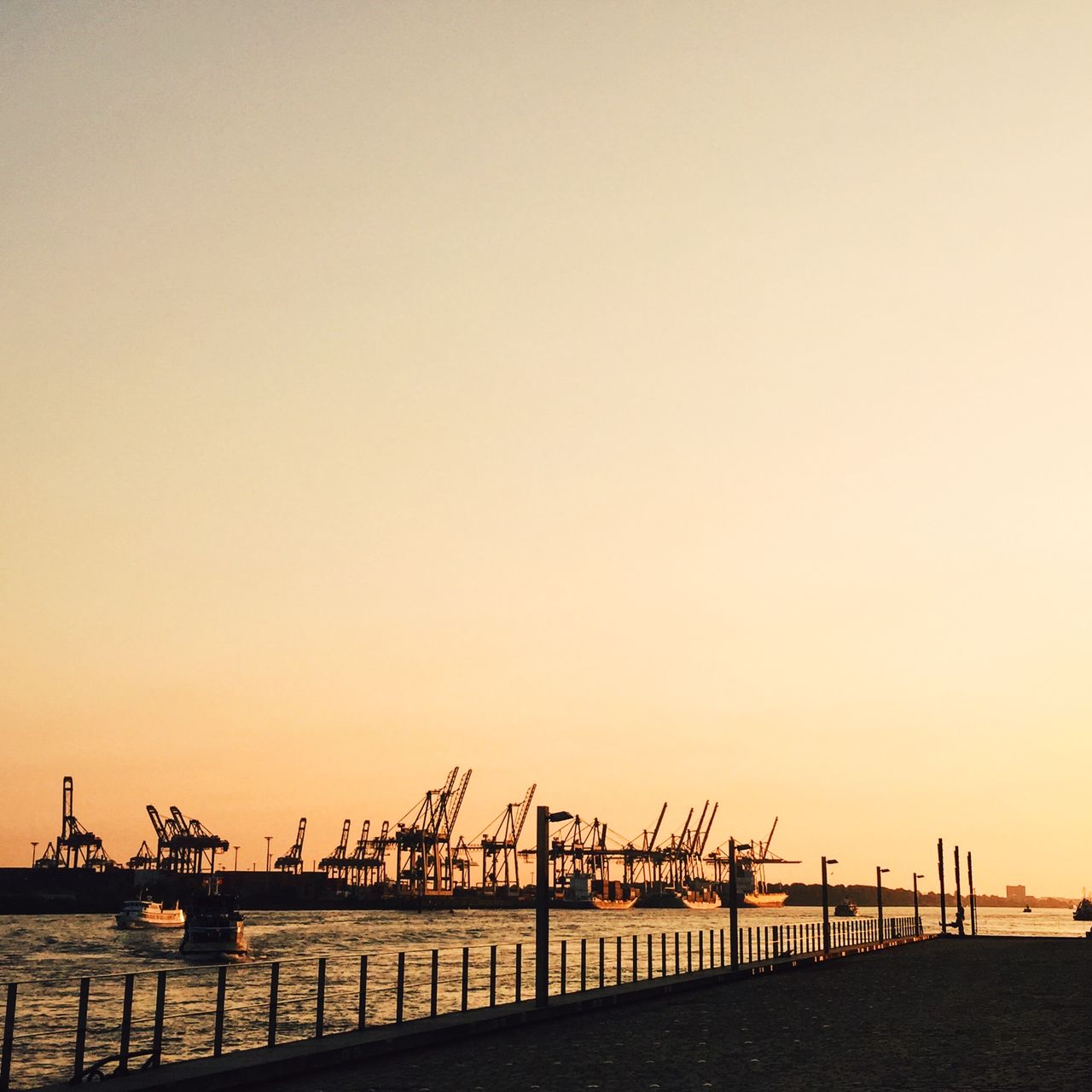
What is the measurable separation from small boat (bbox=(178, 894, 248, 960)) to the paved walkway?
6877 centimetres

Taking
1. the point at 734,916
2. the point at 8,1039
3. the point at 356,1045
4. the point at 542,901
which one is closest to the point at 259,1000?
the point at 734,916

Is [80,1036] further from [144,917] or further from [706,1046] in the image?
[144,917]

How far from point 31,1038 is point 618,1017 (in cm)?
2388

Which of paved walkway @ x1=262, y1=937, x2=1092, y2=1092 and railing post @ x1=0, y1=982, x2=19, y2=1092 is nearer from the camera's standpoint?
railing post @ x1=0, y1=982, x2=19, y2=1092

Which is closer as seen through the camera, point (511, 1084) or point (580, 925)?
point (511, 1084)

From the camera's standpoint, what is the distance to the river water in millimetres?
28125

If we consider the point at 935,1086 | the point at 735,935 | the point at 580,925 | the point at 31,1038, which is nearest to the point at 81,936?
the point at 580,925

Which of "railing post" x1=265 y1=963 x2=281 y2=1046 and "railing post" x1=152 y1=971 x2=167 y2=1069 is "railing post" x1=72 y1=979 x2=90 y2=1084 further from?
"railing post" x1=265 y1=963 x2=281 y2=1046

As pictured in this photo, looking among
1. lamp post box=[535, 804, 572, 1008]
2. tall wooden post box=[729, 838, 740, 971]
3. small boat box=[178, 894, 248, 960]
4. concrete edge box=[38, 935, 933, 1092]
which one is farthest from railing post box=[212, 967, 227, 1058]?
small boat box=[178, 894, 248, 960]

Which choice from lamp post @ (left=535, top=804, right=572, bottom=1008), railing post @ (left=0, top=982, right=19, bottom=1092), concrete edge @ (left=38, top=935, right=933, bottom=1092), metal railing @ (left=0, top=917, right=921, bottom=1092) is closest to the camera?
railing post @ (left=0, top=982, right=19, bottom=1092)

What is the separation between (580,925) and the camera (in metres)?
192

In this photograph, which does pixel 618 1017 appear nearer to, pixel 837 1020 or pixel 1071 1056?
pixel 837 1020

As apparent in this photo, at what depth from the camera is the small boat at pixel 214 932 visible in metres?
94.6

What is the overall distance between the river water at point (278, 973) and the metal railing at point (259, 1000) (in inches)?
4.8
